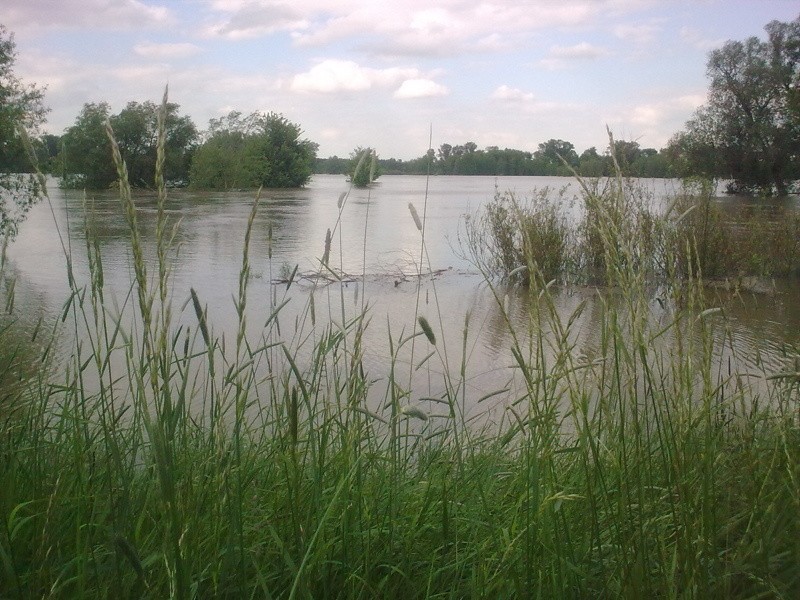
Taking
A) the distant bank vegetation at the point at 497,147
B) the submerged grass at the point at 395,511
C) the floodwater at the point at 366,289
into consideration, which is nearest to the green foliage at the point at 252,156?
the distant bank vegetation at the point at 497,147

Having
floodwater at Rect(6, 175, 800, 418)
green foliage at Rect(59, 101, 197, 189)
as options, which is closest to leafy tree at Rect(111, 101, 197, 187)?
green foliage at Rect(59, 101, 197, 189)

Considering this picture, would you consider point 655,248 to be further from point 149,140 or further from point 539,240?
point 149,140

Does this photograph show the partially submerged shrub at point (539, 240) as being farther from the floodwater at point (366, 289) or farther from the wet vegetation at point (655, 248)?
the floodwater at point (366, 289)

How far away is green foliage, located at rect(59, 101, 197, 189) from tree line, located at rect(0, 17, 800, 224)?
17 millimetres

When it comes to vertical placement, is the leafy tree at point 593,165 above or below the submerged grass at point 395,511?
above

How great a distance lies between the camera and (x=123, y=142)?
4.57 m

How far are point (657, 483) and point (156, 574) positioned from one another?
1130mm

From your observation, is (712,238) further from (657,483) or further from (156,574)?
(156,574)

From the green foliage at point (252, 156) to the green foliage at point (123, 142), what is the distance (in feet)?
4.63

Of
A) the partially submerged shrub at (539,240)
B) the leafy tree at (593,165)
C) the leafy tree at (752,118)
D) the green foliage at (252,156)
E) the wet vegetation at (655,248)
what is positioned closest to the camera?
the leafy tree at (593,165)

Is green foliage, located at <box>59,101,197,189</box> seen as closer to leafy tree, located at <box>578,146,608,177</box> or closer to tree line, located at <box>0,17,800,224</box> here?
tree line, located at <box>0,17,800,224</box>

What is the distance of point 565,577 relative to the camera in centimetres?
131

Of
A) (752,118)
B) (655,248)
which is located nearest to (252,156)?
(752,118)

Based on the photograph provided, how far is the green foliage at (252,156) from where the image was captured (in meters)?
18.5
